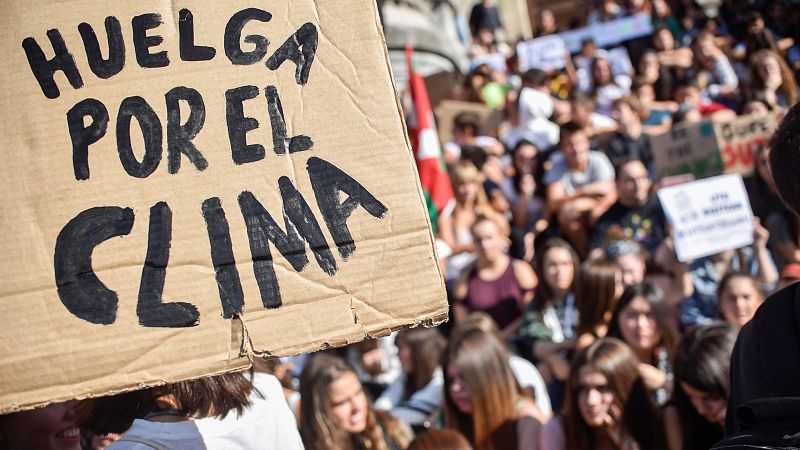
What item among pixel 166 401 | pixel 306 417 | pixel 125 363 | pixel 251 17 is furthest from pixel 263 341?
pixel 306 417

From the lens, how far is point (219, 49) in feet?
5.30

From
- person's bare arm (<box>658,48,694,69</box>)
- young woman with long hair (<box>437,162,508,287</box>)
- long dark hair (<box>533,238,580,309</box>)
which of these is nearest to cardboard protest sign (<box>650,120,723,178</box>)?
young woman with long hair (<box>437,162,508,287</box>)

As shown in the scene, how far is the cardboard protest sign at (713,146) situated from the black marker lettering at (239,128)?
4587 mm

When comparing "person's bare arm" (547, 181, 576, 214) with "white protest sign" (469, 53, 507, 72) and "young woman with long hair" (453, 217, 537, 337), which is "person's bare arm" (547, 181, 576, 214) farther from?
"white protest sign" (469, 53, 507, 72)

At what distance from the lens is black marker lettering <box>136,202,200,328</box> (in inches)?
59.9

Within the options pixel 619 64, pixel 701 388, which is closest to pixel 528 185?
pixel 701 388

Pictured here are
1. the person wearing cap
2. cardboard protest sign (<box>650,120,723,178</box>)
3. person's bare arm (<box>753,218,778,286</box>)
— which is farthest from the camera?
cardboard protest sign (<box>650,120,723,178</box>)

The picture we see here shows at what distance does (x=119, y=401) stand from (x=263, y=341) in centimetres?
41

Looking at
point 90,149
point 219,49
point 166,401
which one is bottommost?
point 166,401

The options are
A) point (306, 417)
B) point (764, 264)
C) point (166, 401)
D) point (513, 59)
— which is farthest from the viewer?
point (513, 59)

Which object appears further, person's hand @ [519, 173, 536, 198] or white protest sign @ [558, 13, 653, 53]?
white protest sign @ [558, 13, 653, 53]

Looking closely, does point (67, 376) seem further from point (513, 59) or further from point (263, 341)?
point (513, 59)

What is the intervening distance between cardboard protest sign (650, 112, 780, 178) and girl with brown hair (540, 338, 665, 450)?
101 inches

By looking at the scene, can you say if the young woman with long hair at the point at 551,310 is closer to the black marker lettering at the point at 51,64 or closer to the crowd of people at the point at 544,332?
the crowd of people at the point at 544,332
